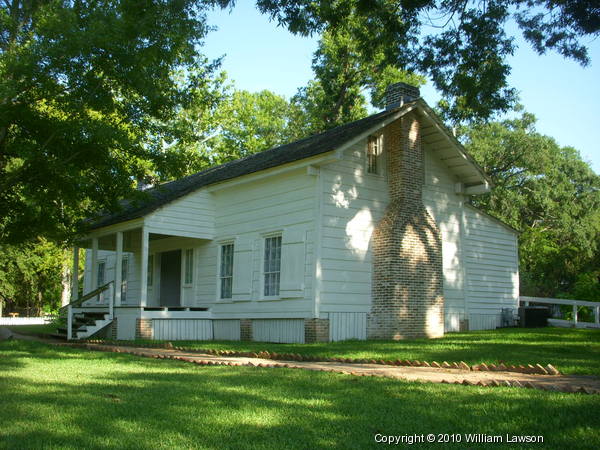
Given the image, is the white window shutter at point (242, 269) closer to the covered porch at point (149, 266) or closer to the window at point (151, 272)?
the covered porch at point (149, 266)

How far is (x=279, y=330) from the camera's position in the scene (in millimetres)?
16672

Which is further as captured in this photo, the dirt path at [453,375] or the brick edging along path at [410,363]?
the brick edging along path at [410,363]

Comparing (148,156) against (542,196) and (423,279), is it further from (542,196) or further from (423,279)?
(542,196)

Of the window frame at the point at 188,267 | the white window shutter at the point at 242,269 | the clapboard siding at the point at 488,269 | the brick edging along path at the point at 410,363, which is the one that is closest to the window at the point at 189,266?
the window frame at the point at 188,267

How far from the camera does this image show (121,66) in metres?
15.1

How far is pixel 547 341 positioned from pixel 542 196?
3134cm

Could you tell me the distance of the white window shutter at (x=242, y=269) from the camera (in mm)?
17859

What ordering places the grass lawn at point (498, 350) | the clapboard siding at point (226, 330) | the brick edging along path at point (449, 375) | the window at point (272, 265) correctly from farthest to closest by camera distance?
the clapboard siding at point (226, 330), the window at point (272, 265), the grass lawn at point (498, 350), the brick edging along path at point (449, 375)

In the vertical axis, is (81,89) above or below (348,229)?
above

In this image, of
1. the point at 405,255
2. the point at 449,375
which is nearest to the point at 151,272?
the point at 405,255

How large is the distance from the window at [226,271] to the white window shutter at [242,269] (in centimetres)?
49

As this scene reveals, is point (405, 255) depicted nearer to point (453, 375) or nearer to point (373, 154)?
point (373, 154)

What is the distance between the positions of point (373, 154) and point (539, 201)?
95.4 feet

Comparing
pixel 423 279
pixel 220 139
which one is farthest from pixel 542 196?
pixel 423 279
